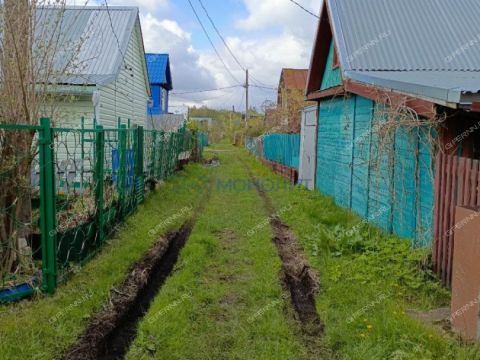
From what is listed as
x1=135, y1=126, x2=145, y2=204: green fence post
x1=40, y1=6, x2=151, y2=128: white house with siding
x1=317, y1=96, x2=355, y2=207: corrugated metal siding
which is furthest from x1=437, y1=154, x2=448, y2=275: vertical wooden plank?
x1=40, y1=6, x2=151, y2=128: white house with siding

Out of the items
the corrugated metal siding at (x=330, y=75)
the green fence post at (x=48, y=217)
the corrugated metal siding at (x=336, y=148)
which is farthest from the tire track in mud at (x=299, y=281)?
the corrugated metal siding at (x=330, y=75)

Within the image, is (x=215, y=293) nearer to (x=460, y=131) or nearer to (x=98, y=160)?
(x=98, y=160)

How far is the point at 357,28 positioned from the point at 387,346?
759cm

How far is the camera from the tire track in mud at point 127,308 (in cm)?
377

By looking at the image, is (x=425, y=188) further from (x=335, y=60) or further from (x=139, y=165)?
(x=139, y=165)

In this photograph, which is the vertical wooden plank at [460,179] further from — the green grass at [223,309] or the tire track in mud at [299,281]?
the green grass at [223,309]

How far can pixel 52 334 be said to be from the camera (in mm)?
3898

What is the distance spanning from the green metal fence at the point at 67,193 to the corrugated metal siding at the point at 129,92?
3636 millimetres

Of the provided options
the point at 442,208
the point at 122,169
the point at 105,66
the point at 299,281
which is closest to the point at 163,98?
the point at 105,66

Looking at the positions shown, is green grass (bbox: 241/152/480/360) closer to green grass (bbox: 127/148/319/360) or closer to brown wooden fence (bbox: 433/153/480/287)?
brown wooden fence (bbox: 433/153/480/287)

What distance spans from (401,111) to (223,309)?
11.2 feet

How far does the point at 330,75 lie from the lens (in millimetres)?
11430

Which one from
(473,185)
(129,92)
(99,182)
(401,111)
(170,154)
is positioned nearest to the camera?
(473,185)

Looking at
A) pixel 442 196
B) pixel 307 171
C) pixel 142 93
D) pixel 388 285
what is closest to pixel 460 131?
pixel 442 196
